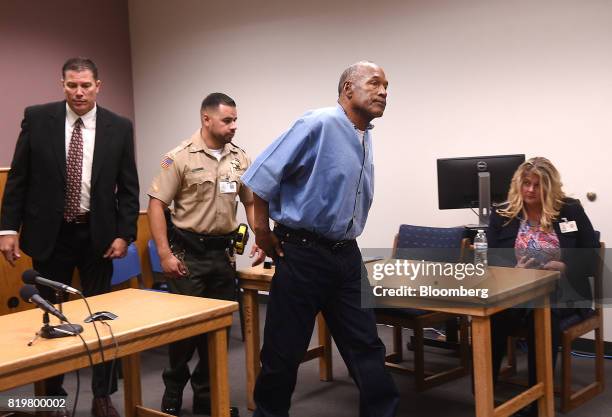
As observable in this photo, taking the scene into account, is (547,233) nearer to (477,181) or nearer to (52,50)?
(477,181)

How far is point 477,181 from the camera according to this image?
14.9ft

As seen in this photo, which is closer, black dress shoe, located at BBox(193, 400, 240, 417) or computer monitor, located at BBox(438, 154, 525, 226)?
black dress shoe, located at BBox(193, 400, 240, 417)

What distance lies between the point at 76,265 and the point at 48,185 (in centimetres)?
41

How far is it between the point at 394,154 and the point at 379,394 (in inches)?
116

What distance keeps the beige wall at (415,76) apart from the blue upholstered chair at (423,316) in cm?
67

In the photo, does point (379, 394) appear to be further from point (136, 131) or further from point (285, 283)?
point (136, 131)

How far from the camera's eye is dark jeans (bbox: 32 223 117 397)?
322 cm

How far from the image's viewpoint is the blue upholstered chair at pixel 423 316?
381 centimetres

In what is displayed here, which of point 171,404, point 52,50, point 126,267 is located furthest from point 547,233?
point 52,50

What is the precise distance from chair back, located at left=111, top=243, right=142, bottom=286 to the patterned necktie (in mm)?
1493

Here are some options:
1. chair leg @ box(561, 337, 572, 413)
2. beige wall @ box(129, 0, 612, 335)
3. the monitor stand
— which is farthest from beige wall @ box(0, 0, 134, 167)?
chair leg @ box(561, 337, 572, 413)

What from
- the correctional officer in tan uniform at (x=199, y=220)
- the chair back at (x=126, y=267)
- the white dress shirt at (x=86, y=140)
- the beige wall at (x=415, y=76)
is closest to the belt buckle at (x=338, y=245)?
the correctional officer in tan uniform at (x=199, y=220)

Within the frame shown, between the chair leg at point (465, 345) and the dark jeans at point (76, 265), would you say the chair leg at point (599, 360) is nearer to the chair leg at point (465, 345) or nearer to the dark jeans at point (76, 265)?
the chair leg at point (465, 345)

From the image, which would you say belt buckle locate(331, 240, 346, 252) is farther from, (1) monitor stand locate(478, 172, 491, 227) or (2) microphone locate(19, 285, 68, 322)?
(1) monitor stand locate(478, 172, 491, 227)
